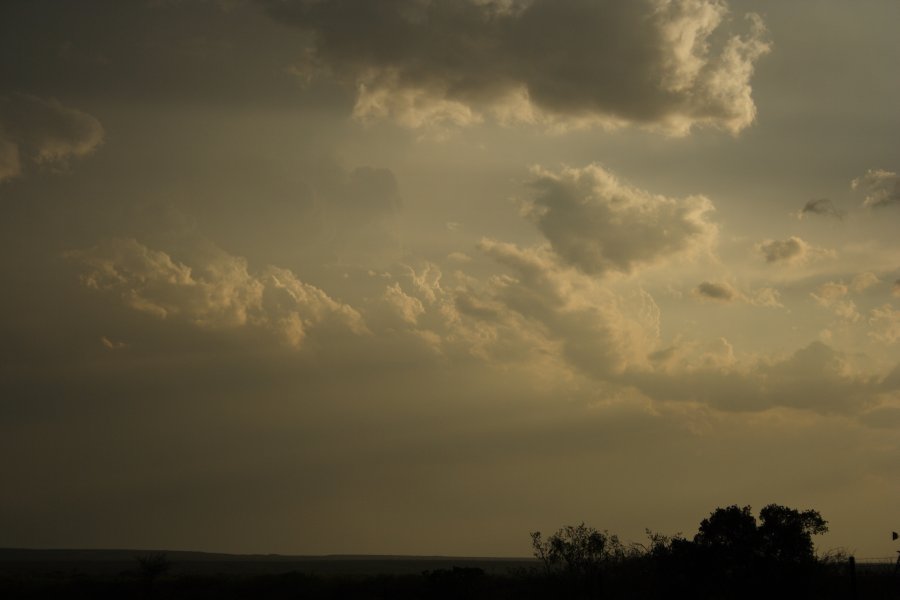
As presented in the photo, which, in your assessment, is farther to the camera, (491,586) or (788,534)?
(491,586)

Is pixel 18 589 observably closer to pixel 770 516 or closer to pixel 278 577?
pixel 278 577

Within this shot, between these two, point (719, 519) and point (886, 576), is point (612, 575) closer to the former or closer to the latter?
point (719, 519)

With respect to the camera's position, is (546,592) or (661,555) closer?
(661,555)

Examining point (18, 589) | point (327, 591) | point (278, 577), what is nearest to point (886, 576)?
point (327, 591)

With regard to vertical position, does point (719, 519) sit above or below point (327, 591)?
above

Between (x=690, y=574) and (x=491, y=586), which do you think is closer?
(x=690, y=574)

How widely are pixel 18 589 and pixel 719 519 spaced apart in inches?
2116

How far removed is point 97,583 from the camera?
223 ft

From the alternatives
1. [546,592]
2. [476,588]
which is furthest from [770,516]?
[476,588]

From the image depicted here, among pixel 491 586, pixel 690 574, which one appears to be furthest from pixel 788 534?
pixel 491 586

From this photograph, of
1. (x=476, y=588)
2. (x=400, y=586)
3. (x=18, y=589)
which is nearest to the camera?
(x=476, y=588)

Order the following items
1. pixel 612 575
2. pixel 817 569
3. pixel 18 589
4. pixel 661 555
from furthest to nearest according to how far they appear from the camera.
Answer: pixel 18 589, pixel 612 575, pixel 661 555, pixel 817 569

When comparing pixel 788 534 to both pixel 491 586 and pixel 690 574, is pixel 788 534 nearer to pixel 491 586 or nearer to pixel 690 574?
pixel 690 574

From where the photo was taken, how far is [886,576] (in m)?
40.6
